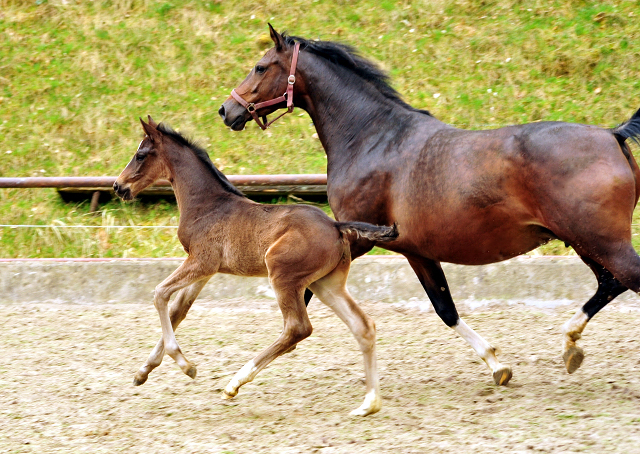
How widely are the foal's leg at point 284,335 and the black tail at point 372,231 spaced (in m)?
0.44

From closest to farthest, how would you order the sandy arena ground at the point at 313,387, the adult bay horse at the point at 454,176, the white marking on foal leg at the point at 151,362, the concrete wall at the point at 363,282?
the sandy arena ground at the point at 313,387 → the adult bay horse at the point at 454,176 → the white marking on foal leg at the point at 151,362 → the concrete wall at the point at 363,282

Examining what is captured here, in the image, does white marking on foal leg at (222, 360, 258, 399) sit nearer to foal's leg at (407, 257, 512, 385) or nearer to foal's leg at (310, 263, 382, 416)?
foal's leg at (310, 263, 382, 416)

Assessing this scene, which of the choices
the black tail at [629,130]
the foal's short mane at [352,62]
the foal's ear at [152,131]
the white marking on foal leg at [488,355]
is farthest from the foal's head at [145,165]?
the black tail at [629,130]

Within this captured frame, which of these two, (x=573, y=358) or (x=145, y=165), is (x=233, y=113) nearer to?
(x=145, y=165)

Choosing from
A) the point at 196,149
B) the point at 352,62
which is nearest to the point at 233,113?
the point at 196,149

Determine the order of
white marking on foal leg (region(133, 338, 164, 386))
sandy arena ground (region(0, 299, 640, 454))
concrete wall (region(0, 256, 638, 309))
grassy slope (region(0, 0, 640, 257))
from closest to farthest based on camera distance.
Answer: sandy arena ground (region(0, 299, 640, 454)) < white marking on foal leg (region(133, 338, 164, 386)) < concrete wall (region(0, 256, 638, 309)) < grassy slope (region(0, 0, 640, 257))

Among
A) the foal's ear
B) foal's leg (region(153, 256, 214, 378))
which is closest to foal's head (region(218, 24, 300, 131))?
the foal's ear

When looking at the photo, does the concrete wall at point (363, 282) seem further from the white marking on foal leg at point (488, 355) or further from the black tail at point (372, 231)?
the black tail at point (372, 231)

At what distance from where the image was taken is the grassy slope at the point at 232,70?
952 centimetres

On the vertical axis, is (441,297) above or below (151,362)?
above

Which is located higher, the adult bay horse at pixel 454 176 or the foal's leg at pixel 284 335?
the adult bay horse at pixel 454 176

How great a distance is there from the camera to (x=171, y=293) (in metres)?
4.34

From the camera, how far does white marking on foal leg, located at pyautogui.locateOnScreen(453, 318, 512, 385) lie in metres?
4.52

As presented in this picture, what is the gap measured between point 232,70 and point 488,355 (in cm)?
733
